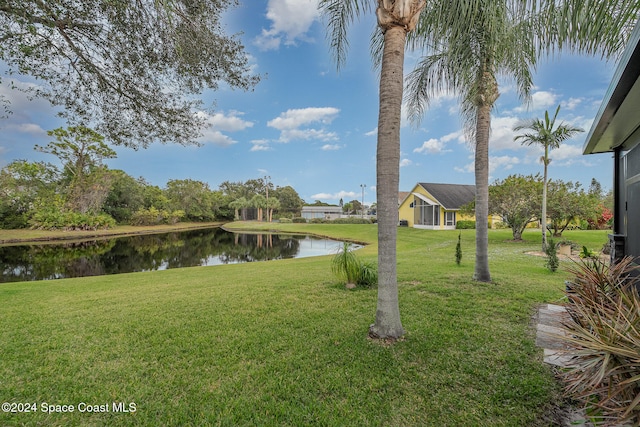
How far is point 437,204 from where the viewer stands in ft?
78.2

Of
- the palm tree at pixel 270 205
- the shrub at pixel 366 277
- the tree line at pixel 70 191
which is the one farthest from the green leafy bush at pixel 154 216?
the shrub at pixel 366 277

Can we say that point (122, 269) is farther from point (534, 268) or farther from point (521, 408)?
point (534, 268)

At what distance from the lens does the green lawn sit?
2.22 meters

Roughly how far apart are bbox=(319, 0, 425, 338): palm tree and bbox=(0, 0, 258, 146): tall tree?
3051mm

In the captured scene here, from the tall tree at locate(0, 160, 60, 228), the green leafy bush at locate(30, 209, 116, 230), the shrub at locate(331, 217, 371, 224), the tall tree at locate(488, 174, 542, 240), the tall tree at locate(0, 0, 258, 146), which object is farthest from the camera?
the shrub at locate(331, 217, 371, 224)

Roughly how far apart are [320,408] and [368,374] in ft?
2.12

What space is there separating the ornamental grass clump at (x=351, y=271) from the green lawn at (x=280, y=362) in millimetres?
631

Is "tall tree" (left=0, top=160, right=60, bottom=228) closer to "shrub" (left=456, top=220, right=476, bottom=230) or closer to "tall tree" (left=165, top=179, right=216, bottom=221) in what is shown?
"tall tree" (left=165, top=179, right=216, bottom=221)

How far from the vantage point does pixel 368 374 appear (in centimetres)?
269

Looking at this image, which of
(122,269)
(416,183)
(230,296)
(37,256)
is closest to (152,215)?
(37,256)

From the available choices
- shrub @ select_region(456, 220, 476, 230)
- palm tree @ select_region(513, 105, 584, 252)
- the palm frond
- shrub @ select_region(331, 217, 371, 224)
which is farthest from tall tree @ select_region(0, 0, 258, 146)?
shrub @ select_region(331, 217, 371, 224)

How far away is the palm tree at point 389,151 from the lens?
3271 mm

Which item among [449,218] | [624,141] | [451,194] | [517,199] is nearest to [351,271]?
[624,141]

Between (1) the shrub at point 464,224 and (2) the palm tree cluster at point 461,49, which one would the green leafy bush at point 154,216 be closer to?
(1) the shrub at point 464,224
